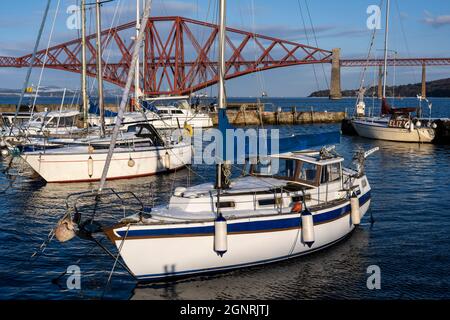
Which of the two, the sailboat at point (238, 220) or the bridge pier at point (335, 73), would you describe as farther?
the bridge pier at point (335, 73)

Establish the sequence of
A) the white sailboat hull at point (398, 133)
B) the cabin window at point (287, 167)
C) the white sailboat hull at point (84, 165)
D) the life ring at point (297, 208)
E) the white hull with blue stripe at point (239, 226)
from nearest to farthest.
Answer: the white hull with blue stripe at point (239, 226) → the life ring at point (297, 208) → the cabin window at point (287, 167) → the white sailboat hull at point (84, 165) → the white sailboat hull at point (398, 133)

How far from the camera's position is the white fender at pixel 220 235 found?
1233 cm

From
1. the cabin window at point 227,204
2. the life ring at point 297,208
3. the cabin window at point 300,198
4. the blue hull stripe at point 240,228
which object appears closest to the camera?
the blue hull stripe at point 240,228

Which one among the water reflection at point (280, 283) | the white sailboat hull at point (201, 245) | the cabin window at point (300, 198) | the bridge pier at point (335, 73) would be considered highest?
the bridge pier at point (335, 73)

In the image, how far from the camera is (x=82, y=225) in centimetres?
1226

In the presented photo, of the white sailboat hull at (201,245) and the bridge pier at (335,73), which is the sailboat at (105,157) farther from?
the bridge pier at (335,73)

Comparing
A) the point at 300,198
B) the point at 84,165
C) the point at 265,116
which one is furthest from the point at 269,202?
the point at 265,116

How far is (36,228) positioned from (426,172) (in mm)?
22169

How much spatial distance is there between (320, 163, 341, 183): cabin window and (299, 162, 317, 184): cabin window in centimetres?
25

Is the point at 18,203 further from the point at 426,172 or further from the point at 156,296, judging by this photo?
the point at 426,172

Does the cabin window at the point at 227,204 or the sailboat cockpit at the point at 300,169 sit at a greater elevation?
the sailboat cockpit at the point at 300,169

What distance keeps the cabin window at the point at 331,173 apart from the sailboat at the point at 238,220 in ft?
0.09

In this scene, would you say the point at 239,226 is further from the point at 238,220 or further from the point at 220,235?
the point at 220,235

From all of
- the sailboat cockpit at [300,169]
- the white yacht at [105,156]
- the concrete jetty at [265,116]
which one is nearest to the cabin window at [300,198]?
the sailboat cockpit at [300,169]
